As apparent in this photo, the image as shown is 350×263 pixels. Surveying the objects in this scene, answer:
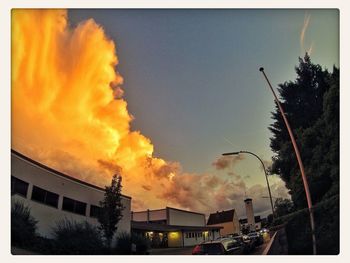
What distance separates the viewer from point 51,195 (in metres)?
12.0

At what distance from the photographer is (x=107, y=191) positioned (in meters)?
12.3

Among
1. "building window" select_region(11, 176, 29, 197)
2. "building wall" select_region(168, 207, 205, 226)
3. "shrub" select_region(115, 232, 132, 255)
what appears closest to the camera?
"building window" select_region(11, 176, 29, 197)

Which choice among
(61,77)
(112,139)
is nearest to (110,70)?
(61,77)

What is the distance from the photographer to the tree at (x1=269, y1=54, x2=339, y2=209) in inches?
443

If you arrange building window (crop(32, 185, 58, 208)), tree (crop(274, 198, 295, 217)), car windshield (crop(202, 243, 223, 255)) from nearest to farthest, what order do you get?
car windshield (crop(202, 243, 223, 255))
building window (crop(32, 185, 58, 208))
tree (crop(274, 198, 295, 217))

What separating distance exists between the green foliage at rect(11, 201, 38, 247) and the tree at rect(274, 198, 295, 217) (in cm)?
847

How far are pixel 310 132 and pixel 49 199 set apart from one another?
9397 mm

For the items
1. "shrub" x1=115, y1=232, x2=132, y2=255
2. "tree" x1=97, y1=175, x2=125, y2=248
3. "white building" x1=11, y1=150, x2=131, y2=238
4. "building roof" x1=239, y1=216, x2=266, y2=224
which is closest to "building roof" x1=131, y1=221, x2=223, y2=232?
"white building" x1=11, y1=150, x2=131, y2=238

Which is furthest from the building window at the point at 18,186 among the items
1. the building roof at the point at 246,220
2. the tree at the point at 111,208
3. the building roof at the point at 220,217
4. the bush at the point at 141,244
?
the building roof at the point at 246,220

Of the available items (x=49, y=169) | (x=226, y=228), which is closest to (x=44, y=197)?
(x=49, y=169)

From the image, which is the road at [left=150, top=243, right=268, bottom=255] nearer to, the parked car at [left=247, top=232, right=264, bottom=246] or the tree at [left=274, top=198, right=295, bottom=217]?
the parked car at [left=247, top=232, right=264, bottom=246]

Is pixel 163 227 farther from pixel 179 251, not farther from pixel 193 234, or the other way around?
pixel 179 251
